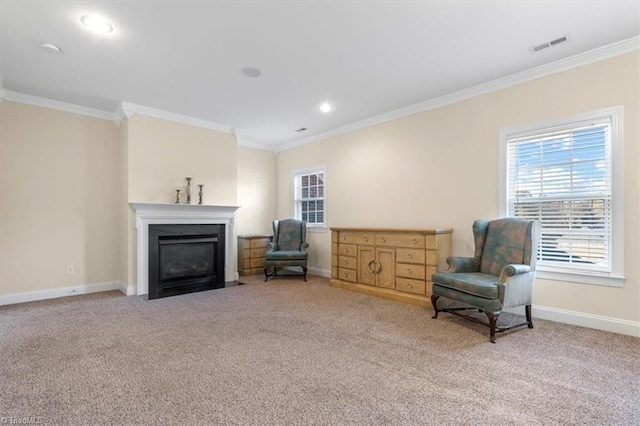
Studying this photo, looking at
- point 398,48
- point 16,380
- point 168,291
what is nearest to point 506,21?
point 398,48

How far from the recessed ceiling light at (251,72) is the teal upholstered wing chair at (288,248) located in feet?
9.39

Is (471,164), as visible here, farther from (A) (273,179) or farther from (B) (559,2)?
(A) (273,179)

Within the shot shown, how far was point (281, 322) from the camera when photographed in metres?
3.25

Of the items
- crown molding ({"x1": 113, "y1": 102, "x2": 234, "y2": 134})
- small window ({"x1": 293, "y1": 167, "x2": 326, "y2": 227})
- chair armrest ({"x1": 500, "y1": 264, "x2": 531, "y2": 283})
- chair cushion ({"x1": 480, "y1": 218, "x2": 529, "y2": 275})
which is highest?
crown molding ({"x1": 113, "y1": 102, "x2": 234, "y2": 134})

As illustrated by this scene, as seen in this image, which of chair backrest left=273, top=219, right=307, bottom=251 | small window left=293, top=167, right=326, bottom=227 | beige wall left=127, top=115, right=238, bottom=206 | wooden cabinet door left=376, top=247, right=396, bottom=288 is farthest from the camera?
small window left=293, top=167, right=326, bottom=227

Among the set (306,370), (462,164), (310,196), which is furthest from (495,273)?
(310,196)

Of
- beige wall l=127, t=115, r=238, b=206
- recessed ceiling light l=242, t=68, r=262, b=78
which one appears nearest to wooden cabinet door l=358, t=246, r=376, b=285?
beige wall l=127, t=115, r=238, b=206

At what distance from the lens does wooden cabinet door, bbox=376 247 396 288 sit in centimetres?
418

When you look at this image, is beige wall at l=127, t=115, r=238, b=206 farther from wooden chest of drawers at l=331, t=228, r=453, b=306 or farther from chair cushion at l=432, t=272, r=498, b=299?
chair cushion at l=432, t=272, r=498, b=299

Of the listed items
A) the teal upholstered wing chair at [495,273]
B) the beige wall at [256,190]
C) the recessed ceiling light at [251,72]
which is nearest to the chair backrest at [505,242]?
the teal upholstered wing chair at [495,273]

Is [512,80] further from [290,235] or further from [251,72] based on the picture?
[290,235]

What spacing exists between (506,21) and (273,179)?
16.6ft

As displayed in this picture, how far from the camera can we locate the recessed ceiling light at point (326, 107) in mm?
4492

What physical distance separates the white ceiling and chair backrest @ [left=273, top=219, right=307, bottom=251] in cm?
225
